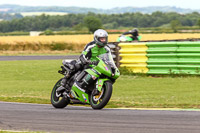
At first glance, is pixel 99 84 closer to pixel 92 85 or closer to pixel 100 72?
pixel 100 72

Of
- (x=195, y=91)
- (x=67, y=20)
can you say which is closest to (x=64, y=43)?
(x=195, y=91)

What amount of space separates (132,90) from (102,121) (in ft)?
19.7

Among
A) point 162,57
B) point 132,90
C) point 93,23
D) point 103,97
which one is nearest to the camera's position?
point 103,97

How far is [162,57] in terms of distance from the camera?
16.1 metres

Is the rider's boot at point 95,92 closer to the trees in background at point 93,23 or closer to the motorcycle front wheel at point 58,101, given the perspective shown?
the motorcycle front wheel at point 58,101

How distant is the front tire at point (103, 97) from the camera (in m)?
8.79

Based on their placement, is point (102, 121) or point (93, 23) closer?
point (102, 121)

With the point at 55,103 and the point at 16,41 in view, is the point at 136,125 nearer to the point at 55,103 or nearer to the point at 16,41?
the point at 55,103

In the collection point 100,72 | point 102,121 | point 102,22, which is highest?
point 100,72

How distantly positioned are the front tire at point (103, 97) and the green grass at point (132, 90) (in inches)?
40.7

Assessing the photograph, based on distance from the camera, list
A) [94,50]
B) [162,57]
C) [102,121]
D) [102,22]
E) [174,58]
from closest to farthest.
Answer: [102,121] < [94,50] < [174,58] < [162,57] < [102,22]

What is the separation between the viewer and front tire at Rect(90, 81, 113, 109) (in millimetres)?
8789

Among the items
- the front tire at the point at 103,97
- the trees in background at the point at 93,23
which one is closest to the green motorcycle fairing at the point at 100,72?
the front tire at the point at 103,97

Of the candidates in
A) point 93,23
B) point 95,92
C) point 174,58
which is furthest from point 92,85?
point 93,23
